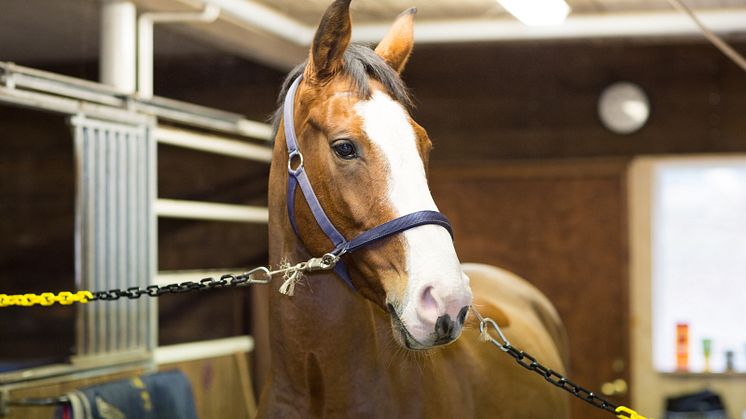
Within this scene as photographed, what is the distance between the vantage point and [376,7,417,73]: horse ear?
219 centimetres

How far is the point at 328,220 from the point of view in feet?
6.10

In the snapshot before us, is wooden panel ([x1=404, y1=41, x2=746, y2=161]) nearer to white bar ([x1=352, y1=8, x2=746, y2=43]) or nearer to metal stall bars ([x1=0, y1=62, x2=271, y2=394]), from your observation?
white bar ([x1=352, y1=8, x2=746, y2=43])

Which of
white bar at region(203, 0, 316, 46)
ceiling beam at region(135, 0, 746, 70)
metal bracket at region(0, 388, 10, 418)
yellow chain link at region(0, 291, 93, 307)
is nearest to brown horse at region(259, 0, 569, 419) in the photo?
yellow chain link at region(0, 291, 93, 307)

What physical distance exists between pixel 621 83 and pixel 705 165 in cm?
65

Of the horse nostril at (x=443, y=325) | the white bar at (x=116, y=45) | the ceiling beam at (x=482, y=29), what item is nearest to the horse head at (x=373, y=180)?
the horse nostril at (x=443, y=325)

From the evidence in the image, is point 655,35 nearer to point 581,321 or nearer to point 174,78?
point 581,321

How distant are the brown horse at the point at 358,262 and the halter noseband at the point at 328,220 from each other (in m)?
0.01

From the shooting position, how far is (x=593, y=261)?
17.3 ft

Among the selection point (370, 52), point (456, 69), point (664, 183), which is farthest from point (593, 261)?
point (370, 52)

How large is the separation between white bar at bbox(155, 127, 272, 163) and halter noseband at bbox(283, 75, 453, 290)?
Result: 5.81 ft

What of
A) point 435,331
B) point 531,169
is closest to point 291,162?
point 435,331

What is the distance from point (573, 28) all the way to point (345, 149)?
2.95m

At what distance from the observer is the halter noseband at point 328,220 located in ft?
5.61

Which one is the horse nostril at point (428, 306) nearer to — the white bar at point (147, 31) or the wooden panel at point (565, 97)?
the white bar at point (147, 31)
